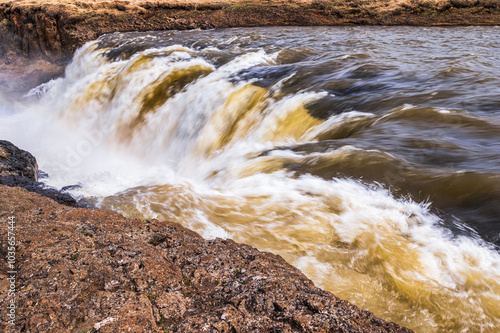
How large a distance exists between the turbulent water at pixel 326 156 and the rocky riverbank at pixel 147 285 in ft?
2.07

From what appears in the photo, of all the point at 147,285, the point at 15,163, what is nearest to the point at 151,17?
the point at 15,163

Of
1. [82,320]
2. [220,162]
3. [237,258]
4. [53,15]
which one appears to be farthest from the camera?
[53,15]

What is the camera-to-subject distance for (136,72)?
8.80 metres

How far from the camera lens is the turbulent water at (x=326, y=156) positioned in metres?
2.44

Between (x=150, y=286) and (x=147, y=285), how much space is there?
1cm

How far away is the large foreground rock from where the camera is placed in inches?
58.5

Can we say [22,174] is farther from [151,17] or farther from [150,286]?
[151,17]

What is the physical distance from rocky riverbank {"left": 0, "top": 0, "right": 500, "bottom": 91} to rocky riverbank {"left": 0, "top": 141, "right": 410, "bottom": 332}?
1531 cm

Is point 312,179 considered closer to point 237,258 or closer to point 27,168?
point 237,258

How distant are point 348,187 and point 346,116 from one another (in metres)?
1.93

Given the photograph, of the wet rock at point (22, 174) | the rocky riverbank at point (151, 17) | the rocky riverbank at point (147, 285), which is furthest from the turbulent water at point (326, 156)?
the rocky riverbank at point (151, 17)

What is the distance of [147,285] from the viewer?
171cm

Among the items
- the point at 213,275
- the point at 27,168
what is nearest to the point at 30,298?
the point at 213,275

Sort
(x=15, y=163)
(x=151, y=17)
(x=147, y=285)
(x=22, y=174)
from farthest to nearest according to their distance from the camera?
(x=151, y=17), (x=15, y=163), (x=22, y=174), (x=147, y=285)
